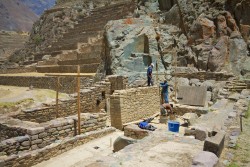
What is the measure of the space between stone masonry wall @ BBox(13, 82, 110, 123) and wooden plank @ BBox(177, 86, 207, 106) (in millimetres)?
4289

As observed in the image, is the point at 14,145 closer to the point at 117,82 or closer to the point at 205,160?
the point at 205,160

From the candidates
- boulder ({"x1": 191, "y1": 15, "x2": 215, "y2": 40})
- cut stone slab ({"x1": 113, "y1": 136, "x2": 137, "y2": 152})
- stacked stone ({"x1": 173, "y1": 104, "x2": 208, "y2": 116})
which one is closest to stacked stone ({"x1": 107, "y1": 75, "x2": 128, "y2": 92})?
stacked stone ({"x1": 173, "y1": 104, "x2": 208, "y2": 116})

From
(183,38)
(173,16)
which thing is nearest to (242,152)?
(183,38)

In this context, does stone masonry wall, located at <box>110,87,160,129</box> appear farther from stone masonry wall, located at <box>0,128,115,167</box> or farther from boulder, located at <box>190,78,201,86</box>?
boulder, located at <box>190,78,201,86</box>

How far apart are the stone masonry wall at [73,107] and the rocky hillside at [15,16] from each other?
3389 inches

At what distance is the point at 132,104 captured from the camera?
11.2 metres

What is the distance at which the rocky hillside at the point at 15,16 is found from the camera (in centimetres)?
9212

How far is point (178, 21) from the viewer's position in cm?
2086

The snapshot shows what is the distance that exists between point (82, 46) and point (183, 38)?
10549mm

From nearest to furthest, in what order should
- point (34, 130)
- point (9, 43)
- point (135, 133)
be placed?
point (34, 130) < point (135, 133) < point (9, 43)

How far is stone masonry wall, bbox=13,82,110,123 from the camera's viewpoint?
27.9 feet

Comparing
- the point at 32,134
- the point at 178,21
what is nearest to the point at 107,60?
the point at 178,21

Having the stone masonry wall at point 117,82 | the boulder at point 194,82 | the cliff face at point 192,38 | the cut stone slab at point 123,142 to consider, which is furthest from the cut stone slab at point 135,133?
the boulder at point 194,82

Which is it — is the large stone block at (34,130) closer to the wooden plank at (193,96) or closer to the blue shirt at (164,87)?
the blue shirt at (164,87)
